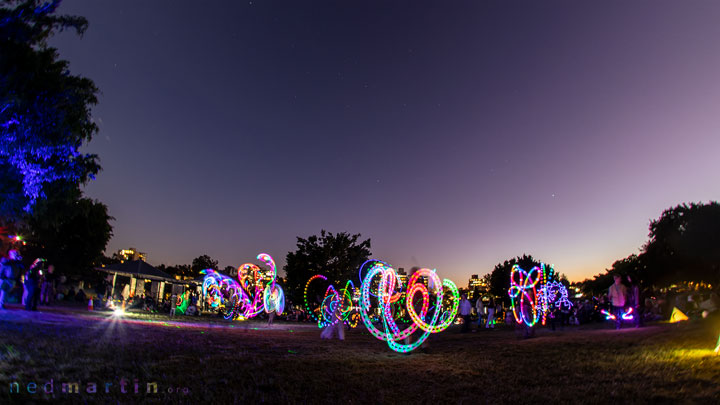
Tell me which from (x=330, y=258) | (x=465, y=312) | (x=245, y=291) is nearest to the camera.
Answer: (x=465, y=312)

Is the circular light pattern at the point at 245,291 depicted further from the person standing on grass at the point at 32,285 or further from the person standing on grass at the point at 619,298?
the person standing on grass at the point at 619,298

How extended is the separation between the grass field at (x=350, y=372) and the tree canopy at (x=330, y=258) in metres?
31.4

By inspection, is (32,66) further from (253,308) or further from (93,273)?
(93,273)

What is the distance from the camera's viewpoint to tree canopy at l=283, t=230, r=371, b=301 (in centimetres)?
4244

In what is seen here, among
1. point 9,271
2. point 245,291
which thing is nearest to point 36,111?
point 9,271

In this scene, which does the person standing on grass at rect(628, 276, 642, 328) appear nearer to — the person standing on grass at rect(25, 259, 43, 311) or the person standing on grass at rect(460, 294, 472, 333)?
the person standing on grass at rect(460, 294, 472, 333)

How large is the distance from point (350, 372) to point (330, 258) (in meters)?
35.0

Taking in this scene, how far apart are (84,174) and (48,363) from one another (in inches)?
604

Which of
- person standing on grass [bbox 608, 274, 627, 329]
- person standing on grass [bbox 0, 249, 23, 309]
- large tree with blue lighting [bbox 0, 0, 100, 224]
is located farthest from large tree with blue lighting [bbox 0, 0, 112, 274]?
person standing on grass [bbox 608, 274, 627, 329]

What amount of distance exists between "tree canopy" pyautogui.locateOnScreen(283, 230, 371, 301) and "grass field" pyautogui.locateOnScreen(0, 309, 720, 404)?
31411 millimetres

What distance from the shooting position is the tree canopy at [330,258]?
42.4 meters

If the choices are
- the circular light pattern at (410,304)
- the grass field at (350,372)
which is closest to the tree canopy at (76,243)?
the grass field at (350,372)

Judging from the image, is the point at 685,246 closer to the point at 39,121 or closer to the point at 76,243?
the point at 39,121

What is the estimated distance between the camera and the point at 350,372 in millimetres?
7965
